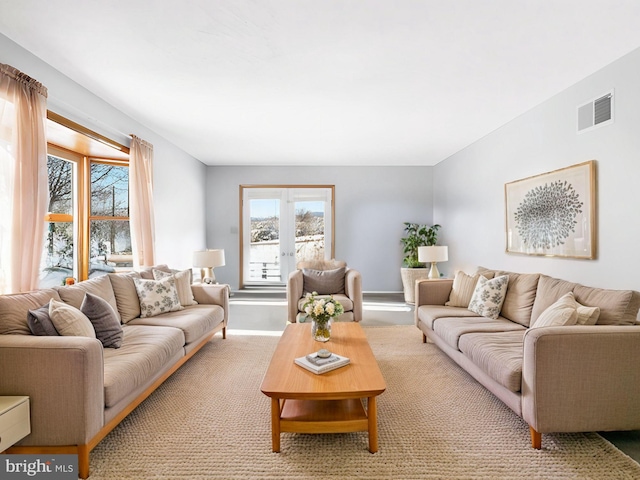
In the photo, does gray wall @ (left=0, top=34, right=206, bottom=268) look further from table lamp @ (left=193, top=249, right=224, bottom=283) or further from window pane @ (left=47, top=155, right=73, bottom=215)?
window pane @ (left=47, top=155, right=73, bottom=215)

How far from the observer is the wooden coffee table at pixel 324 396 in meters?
1.87

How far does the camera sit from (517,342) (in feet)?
8.27

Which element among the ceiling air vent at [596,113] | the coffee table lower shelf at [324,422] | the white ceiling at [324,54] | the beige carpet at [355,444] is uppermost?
the white ceiling at [324,54]

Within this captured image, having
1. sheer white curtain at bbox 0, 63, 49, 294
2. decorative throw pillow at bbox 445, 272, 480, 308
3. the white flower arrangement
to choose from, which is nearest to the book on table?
the white flower arrangement

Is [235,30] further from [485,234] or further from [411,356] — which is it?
[485,234]

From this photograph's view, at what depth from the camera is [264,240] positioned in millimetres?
6699

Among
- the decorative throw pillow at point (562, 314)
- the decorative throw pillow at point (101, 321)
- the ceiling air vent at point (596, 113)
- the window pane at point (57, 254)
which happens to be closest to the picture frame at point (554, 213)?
the ceiling air vent at point (596, 113)

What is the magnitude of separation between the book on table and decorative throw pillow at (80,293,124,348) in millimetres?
1348

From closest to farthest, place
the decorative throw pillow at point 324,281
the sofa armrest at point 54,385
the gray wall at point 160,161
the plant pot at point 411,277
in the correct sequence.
Result: the sofa armrest at point 54,385
the gray wall at point 160,161
the decorative throw pillow at point 324,281
the plant pot at point 411,277

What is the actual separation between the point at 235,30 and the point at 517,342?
119 inches

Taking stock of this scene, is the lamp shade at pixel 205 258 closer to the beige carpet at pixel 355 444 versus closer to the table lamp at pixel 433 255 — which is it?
the beige carpet at pixel 355 444

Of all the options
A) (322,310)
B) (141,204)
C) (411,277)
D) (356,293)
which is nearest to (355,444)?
(322,310)

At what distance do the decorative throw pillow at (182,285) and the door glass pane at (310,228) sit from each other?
315 cm

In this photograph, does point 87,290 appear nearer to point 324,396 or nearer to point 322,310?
point 322,310
